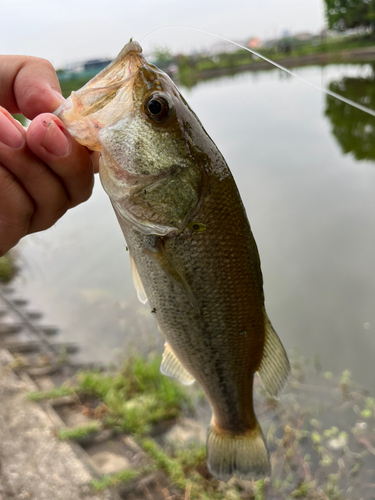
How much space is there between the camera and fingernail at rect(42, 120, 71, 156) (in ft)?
4.03

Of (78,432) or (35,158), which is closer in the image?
(35,158)

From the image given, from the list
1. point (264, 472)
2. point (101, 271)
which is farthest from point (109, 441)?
point (101, 271)

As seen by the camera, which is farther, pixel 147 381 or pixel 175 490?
pixel 147 381

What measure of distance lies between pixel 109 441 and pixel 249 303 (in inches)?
130

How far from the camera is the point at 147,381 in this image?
4680mm

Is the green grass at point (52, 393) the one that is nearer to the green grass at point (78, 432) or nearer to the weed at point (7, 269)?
the green grass at point (78, 432)

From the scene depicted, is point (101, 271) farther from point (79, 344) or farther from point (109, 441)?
point (109, 441)

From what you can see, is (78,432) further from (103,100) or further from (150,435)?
(103,100)

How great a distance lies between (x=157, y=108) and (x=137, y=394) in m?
4.00

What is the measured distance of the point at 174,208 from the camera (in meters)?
1.30

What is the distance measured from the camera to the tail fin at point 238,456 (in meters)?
1.72

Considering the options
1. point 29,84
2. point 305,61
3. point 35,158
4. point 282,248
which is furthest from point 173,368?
point 305,61

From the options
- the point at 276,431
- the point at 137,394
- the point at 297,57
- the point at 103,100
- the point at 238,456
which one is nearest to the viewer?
the point at 103,100

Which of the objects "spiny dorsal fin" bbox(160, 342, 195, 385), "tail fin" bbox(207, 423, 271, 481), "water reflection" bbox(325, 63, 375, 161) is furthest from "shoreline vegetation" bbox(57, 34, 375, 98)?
"tail fin" bbox(207, 423, 271, 481)
